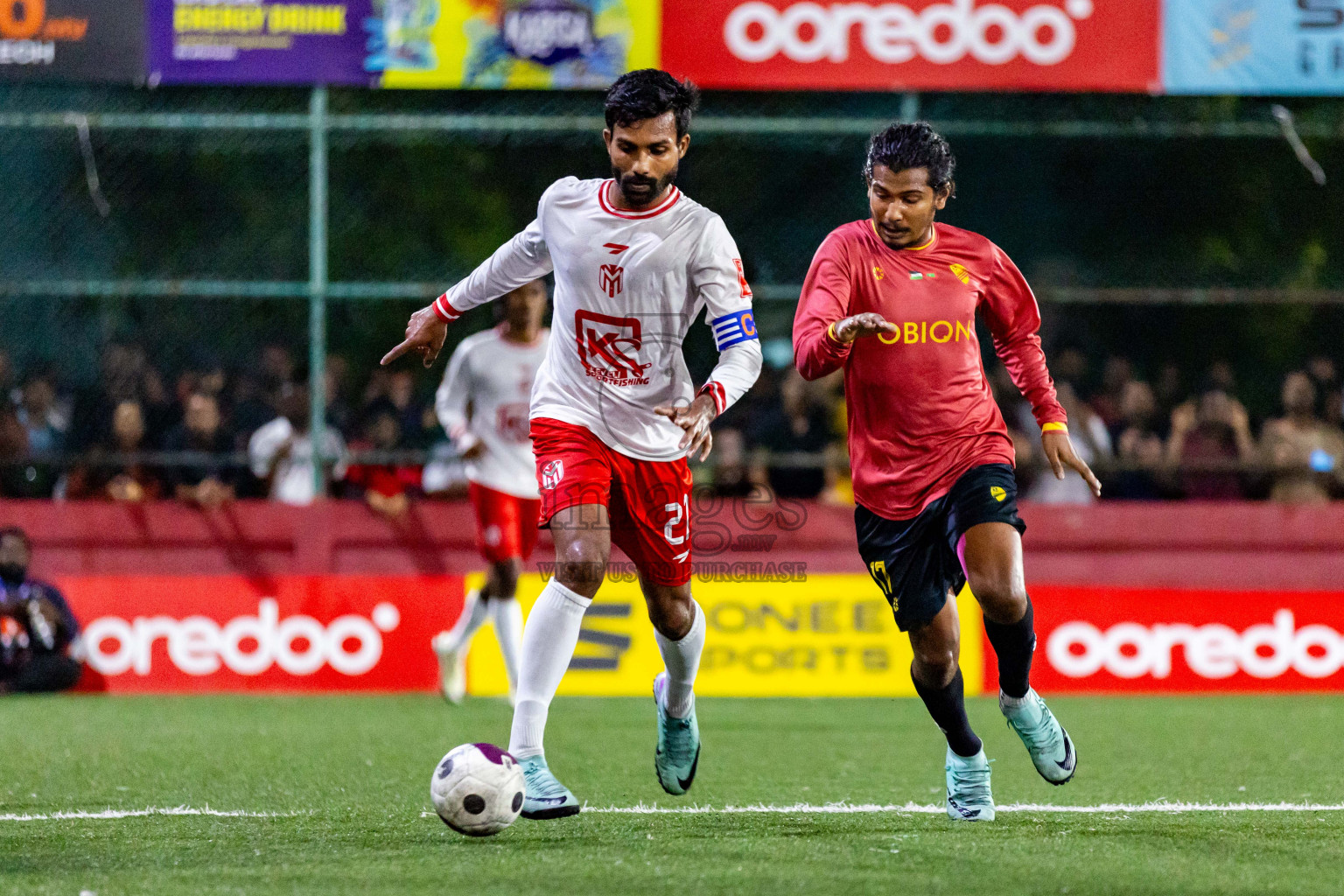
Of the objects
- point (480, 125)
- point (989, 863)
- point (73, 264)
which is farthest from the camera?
point (73, 264)

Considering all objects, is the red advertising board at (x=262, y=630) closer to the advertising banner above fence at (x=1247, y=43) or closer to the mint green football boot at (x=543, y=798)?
the advertising banner above fence at (x=1247, y=43)

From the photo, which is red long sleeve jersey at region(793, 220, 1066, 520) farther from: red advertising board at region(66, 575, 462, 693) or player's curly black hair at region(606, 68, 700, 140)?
red advertising board at region(66, 575, 462, 693)

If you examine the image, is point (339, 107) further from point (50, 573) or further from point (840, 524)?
point (840, 524)

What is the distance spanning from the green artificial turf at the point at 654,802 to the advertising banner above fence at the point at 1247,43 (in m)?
4.48

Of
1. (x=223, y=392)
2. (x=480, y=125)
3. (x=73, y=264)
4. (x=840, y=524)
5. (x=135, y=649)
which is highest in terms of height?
(x=480, y=125)

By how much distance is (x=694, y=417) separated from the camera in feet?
17.7

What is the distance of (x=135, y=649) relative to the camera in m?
11.7

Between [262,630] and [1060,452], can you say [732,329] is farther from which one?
[262,630]

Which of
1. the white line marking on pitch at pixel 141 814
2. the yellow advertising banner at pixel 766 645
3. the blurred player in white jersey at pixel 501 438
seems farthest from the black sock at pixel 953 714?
the yellow advertising banner at pixel 766 645

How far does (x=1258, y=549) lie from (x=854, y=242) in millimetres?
7530

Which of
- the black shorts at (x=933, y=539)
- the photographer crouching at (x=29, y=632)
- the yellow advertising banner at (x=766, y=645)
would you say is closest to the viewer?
the black shorts at (x=933, y=539)

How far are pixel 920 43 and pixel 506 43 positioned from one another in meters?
2.84

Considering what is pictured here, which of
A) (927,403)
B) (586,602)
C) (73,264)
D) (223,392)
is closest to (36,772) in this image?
(586,602)

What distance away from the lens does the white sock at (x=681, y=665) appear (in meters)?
6.13
